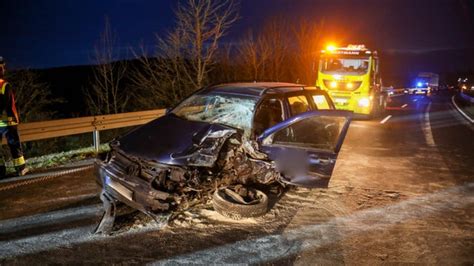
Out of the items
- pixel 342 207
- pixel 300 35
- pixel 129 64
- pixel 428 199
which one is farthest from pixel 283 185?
pixel 300 35

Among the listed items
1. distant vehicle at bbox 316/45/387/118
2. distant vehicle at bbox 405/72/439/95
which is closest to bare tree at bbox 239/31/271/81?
distant vehicle at bbox 316/45/387/118

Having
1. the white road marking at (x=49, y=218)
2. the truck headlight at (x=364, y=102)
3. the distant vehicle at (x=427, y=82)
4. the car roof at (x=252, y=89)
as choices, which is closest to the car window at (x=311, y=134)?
the car roof at (x=252, y=89)

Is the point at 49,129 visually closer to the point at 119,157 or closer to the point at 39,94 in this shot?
the point at 119,157

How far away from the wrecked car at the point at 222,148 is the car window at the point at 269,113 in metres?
0.01

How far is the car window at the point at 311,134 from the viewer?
561cm

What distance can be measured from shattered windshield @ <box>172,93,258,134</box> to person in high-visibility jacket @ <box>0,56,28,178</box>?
9.39ft

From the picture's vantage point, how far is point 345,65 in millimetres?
16094

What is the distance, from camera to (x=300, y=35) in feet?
95.9

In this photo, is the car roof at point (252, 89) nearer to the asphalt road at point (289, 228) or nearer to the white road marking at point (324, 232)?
the asphalt road at point (289, 228)

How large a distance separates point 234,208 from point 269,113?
5.94ft

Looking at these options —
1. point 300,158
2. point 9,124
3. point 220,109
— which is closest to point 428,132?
point 300,158

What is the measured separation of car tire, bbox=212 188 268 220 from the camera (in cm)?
500

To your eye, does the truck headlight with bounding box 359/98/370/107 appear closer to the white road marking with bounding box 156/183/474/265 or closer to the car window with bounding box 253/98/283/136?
the white road marking with bounding box 156/183/474/265

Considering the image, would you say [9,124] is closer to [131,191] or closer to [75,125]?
[75,125]
